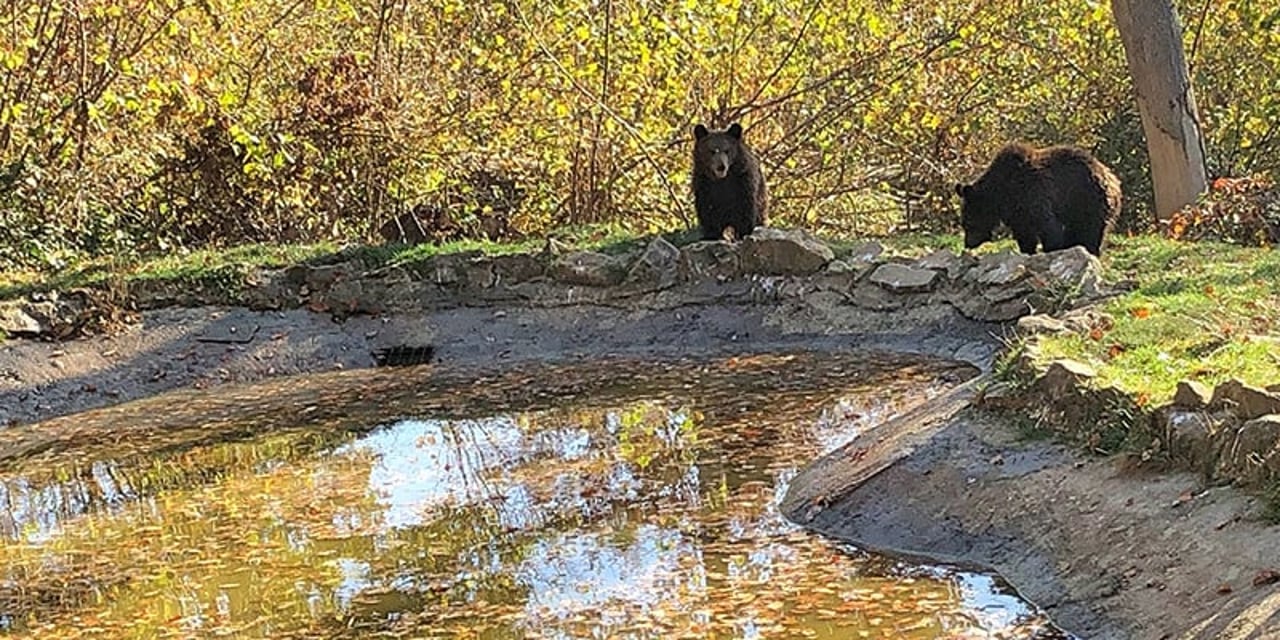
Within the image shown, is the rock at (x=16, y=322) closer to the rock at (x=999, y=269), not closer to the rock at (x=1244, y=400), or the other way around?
the rock at (x=999, y=269)

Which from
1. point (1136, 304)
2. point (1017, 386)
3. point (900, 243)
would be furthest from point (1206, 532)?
point (900, 243)

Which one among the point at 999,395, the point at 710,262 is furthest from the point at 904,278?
the point at 999,395

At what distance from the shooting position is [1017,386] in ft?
23.0

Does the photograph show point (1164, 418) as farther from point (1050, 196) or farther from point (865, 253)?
point (865, 253)

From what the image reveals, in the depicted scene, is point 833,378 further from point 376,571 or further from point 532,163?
point 532,163

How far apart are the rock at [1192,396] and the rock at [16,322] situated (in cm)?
947

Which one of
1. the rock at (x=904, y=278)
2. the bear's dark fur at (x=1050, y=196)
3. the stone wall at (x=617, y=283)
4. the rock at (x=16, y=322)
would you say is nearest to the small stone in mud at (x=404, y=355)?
the stone wall at (x=617, y=283)

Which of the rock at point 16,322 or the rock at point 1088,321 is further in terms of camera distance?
the rock at point 16,322

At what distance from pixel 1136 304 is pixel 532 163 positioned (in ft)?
29.8

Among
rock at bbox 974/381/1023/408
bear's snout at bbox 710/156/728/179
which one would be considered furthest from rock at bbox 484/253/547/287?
rock at bbox 974/381/1023/408

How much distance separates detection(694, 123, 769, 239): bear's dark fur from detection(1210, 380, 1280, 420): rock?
7.70 m

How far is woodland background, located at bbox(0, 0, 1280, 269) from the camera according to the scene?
14.7 metres

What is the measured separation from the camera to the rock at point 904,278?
11633mm

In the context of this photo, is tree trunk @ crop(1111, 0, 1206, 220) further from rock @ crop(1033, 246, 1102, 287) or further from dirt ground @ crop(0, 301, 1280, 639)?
dirt ground @ crop(0, 301, 1280, 639)
